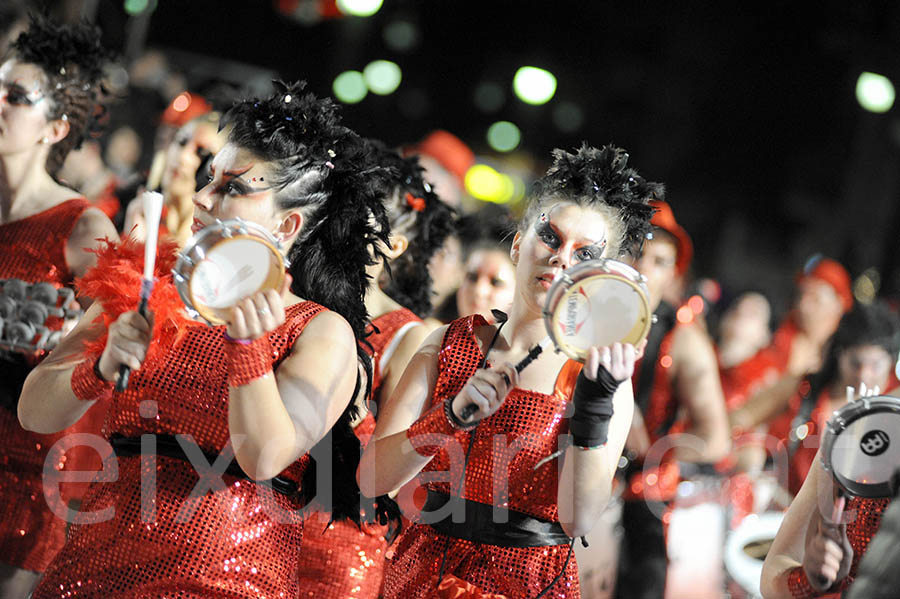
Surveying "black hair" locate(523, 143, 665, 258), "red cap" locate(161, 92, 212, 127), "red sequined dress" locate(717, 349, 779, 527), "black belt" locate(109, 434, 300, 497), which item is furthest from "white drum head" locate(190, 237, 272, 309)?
"red sequined dress" locate(717, 349, 779, 527)

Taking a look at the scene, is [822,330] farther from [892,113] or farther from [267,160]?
[267,160]

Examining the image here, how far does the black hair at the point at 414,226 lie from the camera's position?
14.4ft

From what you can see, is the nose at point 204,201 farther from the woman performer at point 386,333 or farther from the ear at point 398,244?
the ear at point 398,244

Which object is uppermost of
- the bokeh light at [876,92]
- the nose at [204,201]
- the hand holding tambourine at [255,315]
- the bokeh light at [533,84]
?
the bokeh light at [876,92]

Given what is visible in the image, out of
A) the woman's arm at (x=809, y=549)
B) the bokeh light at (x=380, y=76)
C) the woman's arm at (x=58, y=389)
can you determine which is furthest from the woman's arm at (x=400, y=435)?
the bokeh light at (x=380, y=76)

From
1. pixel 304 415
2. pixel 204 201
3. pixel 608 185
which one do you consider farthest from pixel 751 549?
pixel 204 201

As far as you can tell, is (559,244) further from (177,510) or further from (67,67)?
(67,67)

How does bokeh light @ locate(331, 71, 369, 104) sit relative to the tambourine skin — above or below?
above

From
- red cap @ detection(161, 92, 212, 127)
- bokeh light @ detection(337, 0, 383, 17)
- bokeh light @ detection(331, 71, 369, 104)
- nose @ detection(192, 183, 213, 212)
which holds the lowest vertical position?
nose @ detection(192, 183, 213, 212)

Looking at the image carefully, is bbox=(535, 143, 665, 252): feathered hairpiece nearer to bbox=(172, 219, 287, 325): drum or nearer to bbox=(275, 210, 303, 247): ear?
bbox=(275, 210, 303, 247): ear

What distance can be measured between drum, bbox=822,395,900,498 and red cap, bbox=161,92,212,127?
11.8ft

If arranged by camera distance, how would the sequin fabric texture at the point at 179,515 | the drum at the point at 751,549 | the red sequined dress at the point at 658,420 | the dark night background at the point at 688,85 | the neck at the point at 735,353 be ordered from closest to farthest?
the sequin fabric texture at the point at 179,515 < the drum at the point at 751,549 < the red sequined dress at the point at 658,420 < the neck at the point at 735,353 < the dark night background at the point at 688,85

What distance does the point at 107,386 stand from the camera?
2.44m

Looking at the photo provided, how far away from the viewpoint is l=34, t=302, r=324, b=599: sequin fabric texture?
7.76 feet
